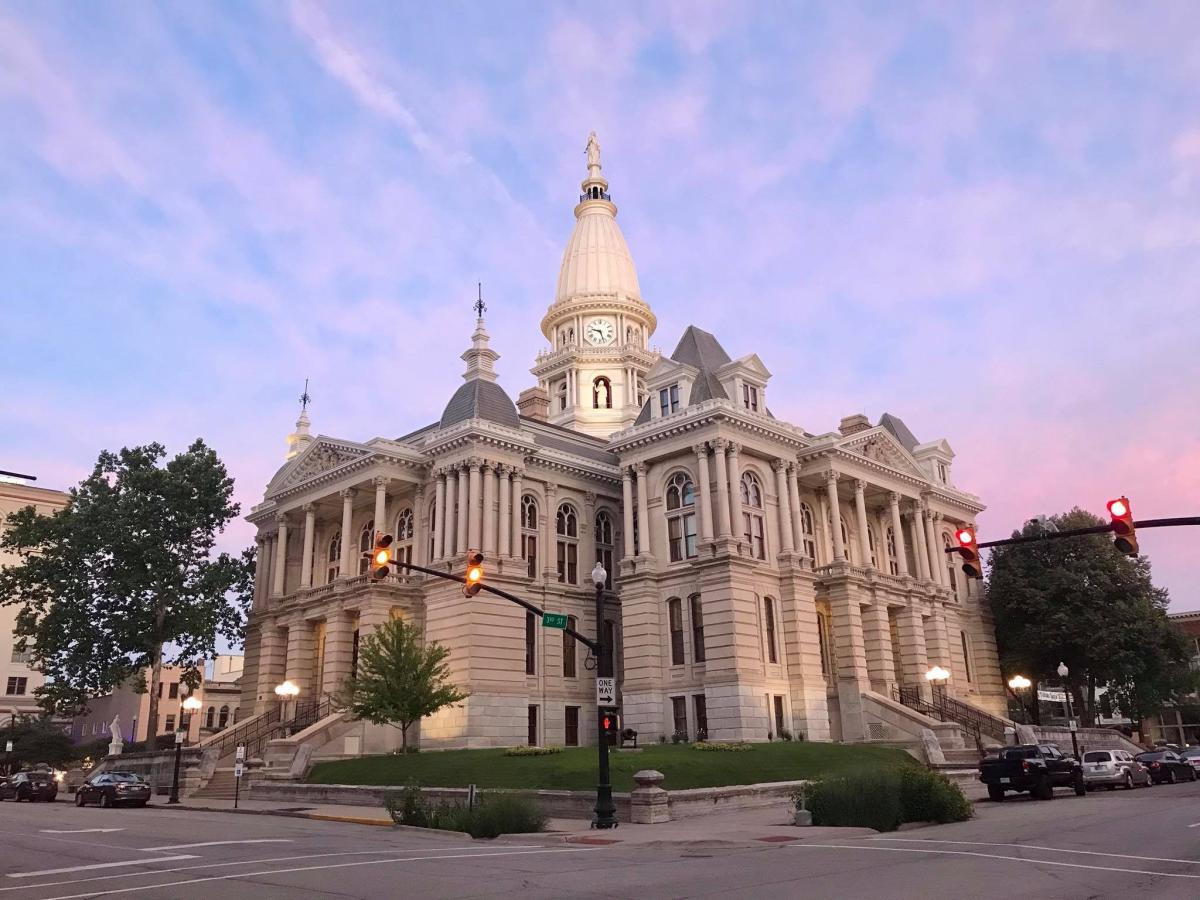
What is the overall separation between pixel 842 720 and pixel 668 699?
911 centimetres

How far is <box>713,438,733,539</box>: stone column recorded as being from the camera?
46.2 m

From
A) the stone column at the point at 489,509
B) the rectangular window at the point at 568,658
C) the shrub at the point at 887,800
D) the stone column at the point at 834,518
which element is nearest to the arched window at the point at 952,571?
the stone column at the point at 834,518

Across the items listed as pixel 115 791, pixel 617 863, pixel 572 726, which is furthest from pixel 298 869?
pixel 572 726

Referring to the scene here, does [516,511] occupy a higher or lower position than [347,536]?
higher

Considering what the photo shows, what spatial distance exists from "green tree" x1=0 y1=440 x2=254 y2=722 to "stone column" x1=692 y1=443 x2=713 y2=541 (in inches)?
1101

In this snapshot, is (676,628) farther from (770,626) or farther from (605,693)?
(605,693)

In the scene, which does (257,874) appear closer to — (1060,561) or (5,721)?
(1060,561)

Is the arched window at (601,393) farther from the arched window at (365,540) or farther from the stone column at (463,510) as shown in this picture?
the stone column at (463,510)

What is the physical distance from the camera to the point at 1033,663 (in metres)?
61.3

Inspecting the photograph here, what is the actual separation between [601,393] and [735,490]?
30.5 meters

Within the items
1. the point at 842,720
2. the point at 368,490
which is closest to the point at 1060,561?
the point at 842,720

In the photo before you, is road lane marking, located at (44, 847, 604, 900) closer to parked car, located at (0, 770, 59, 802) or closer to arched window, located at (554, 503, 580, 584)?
arched window, located at (554, 503, 580, 584)

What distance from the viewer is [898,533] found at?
57.6m

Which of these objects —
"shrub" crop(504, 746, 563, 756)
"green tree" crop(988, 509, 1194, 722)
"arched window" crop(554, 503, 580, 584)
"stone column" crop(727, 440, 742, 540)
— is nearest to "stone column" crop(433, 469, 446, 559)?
"arched window" crop(554, 503, 580, 584)
